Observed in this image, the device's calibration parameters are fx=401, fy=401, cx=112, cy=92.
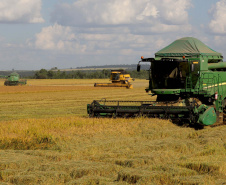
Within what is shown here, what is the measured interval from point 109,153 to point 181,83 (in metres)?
6.68

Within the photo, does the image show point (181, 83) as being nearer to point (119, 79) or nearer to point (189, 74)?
point (189, 74)

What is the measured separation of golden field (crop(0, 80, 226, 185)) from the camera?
7.25 metres

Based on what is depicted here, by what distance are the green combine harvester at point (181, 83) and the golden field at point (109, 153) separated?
92 cm

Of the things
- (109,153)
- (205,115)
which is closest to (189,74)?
(205,115)

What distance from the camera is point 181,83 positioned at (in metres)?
15.2

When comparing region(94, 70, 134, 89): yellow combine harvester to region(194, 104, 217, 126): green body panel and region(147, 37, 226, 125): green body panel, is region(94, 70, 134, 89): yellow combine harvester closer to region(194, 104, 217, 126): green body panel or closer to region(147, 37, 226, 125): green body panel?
region(147, 37, 226, 125): green body panel

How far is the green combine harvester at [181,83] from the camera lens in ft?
48.5

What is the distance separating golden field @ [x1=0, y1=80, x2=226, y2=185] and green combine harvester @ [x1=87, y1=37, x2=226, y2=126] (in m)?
0.92

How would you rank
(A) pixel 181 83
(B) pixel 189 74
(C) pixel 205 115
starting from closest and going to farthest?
(C) pixel 205 115 → (B) pixel 189 74 → (A) pixel 181 83

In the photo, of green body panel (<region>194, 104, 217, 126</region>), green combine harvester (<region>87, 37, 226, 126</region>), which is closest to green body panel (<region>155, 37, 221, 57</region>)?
green combine harvester (<region>87, 37, 226, 126</region>)

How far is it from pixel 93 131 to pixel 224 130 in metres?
4.54

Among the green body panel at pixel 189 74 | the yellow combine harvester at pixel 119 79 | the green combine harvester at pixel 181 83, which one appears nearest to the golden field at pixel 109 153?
the green combine harvester at pixel 181 83

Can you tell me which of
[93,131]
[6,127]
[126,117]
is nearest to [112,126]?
[93,131]

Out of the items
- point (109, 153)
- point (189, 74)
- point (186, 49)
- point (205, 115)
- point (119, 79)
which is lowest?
point (109, 153)
